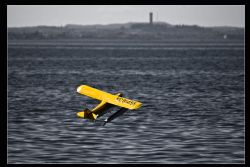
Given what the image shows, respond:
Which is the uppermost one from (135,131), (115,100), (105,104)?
(115,100)

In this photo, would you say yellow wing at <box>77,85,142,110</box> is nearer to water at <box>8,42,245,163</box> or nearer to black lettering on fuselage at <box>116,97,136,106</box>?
black lettering on fuselage at <box>116,97,136,106</box>

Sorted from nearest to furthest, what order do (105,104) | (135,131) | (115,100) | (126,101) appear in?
(126,101), (115,100), (105,104), (135,131)

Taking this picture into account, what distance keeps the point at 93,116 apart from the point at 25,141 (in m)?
4.50

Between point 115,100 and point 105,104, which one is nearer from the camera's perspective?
point 115,100

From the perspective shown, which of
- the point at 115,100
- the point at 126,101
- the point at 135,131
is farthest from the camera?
the point at 135,131

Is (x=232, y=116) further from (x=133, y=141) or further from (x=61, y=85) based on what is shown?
(x=61, y=85)

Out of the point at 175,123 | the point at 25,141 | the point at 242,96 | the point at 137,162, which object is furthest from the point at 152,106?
the point at 137,162

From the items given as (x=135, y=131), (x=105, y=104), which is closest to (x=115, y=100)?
(x=105, y=104)

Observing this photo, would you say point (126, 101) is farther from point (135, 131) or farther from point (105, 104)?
point (135, 131)

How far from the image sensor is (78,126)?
112 feet

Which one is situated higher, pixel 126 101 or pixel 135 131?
pixel 126 101

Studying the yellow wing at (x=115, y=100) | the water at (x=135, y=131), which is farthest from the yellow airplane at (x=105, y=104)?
the water at (x=135, y=131)

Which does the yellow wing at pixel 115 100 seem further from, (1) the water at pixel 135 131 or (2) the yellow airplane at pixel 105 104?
(1) the water at pixel 135 131

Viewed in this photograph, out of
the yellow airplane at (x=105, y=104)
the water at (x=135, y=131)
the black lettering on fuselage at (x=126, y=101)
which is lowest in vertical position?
the water at (x=135, y=131)
